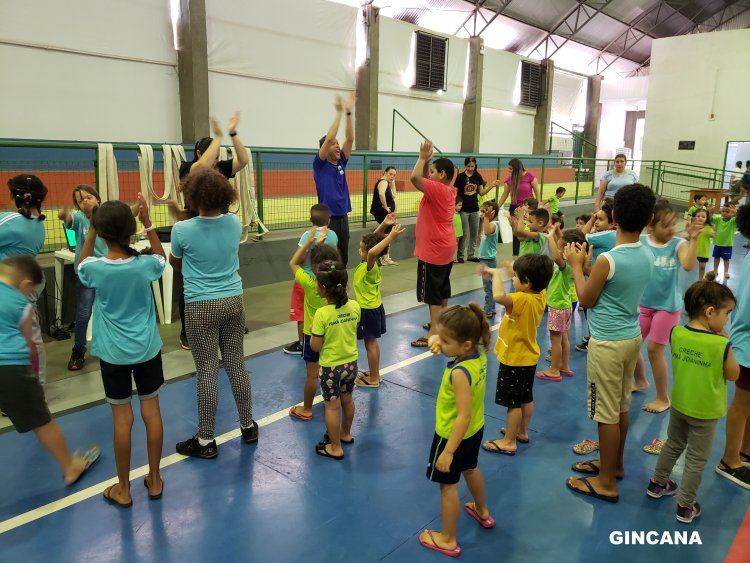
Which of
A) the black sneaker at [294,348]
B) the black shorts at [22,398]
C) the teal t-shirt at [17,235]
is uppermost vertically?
the teal t-shirt at [17,235]

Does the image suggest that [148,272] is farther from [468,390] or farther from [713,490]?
[713,490]

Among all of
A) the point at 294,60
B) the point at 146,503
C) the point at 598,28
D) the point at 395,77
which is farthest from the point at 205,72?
the point at 598,28

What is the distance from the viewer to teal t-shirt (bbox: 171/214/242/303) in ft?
A: 10.2

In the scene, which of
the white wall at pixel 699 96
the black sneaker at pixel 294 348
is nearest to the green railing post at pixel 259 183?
the black sneaker at pixel 294 348

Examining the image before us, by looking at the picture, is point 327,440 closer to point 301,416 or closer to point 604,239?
point 301,416

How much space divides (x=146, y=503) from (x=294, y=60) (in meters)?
11.8

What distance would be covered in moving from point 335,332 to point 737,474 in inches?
99.5

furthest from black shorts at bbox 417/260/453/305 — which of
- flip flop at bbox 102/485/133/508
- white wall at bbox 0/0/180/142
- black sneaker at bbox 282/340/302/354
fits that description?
white wall at bbox 0/0/180/142

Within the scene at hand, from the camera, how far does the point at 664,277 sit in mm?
3932

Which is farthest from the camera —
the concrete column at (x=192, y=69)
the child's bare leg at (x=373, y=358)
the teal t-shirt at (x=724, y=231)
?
the concrete column at (x=192, y=69)

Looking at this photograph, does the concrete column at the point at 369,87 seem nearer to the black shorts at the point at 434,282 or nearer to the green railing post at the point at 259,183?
the green railing post at the point at 259,183

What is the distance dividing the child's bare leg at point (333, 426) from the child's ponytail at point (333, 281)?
23.4 inches

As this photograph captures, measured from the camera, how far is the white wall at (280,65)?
11523mm

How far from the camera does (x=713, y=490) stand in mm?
3145
